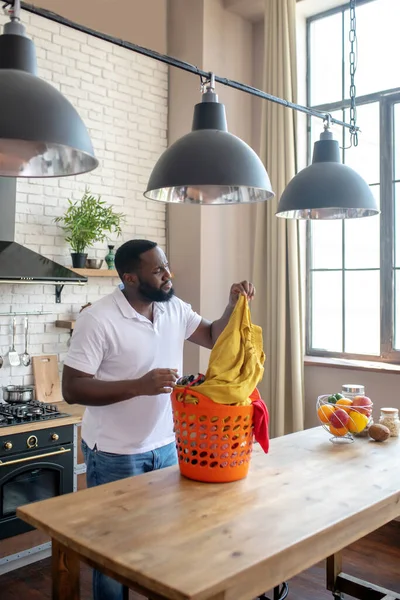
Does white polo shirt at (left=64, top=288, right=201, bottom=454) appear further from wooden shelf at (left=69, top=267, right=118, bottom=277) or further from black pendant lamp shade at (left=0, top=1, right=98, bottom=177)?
wooden shelf at (left=69, top=267, right=118, bottom=277)

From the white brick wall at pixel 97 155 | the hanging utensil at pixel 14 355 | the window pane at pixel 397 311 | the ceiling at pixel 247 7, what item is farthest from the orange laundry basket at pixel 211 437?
the ceiling at pixel 247 7

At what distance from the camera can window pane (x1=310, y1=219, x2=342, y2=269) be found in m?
4.76

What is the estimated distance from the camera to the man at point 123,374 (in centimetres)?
227

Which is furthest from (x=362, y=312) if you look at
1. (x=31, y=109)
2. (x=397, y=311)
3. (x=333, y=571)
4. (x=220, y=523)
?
(x=31, y=109)

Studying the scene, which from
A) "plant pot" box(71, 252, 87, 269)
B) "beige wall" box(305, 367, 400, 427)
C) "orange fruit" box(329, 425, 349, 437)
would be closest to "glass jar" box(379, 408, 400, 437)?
"orange fruit" box(329, 425, 349, 437)

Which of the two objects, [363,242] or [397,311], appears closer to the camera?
[397,311]

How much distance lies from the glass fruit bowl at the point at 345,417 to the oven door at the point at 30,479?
1.77m

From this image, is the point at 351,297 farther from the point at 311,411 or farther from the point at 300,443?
the point at 300,443

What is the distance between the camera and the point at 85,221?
4.19m

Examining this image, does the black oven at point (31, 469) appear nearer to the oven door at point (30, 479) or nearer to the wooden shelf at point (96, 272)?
the oven door at point (30, 479)

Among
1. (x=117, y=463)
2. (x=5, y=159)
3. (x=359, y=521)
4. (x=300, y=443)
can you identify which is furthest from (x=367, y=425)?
(x=5, y=159)

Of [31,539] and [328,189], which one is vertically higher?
[328,189]

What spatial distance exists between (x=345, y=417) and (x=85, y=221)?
2.41 m

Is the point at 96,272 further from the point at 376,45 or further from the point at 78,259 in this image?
the point at 376,45
